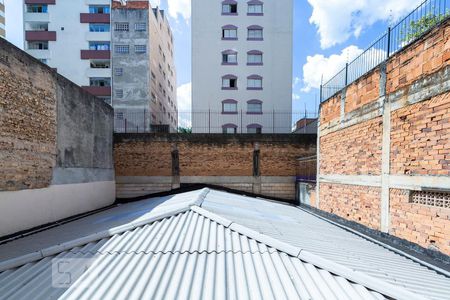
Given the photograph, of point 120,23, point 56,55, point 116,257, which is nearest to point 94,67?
point 56,55

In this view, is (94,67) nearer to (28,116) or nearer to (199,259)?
(28,116)

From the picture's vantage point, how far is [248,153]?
14.0 meters

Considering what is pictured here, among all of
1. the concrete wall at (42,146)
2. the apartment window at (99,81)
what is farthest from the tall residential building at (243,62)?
the concrete wall at (42,146)

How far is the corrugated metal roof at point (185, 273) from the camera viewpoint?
2541 mm

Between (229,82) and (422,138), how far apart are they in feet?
66.6

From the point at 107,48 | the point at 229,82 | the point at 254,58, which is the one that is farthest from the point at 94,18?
A: the point at 254,58

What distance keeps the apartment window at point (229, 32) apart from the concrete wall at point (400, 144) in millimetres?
18590

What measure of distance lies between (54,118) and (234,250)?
30.4ft

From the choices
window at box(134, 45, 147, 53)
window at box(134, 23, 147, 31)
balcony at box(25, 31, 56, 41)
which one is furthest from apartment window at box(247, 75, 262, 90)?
balcony at box(25, 31, 56, 41)

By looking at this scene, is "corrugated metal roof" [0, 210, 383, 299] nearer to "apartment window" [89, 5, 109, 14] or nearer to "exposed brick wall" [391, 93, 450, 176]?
"exposed brick wall" [391, 93, 450, 176]

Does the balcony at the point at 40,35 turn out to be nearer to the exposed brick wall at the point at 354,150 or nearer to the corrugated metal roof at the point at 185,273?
the exposed brick wall at the point at 354,150

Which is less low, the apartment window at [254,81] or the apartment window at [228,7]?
the apartment window at [228,7]

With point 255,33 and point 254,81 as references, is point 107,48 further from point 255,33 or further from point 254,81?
point 254,81

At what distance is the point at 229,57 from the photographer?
23.9 m
